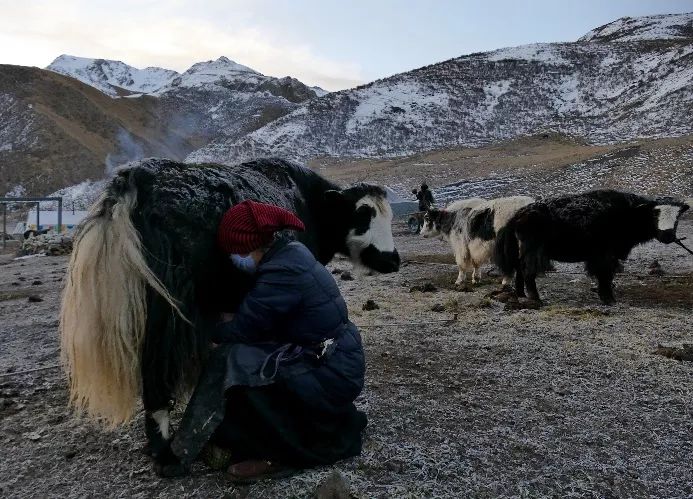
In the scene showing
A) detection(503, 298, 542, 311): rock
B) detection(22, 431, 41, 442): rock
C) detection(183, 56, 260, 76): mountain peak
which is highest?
detection(183, 56, 260, 76): mountain peak

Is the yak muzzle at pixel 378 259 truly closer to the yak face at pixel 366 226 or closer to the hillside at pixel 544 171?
the yak face at pixel 366 226

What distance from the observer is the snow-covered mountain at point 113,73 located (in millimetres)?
155875

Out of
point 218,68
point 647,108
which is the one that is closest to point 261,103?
point 218,68

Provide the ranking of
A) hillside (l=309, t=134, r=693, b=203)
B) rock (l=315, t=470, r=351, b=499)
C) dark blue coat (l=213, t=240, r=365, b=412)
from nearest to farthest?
rock (l=315, t=470, r=351, b=499)
dark blue coat (l=213, t=240, r=365, b=412)
hillside (l=309, t=134, r=693, b=203)

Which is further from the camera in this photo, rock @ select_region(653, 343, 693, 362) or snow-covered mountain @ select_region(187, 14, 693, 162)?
snow-covered mountain @ select_region(187, 14, 693, 162)

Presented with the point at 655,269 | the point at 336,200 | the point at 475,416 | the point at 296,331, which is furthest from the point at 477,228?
the point at 296,331

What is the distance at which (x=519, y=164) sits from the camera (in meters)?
33.9

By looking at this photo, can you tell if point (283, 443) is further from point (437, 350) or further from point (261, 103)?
point (261, 103)

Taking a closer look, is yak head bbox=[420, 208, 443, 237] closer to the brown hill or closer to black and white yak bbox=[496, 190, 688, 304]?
black and white yak bbox=[496, 190, 688, 304]

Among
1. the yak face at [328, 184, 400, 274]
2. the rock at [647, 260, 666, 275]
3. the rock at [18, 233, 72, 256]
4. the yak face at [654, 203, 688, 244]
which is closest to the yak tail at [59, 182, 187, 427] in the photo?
the yak face at [328, 184, 400, 274]

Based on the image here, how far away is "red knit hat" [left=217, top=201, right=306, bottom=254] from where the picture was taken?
276 centimetres

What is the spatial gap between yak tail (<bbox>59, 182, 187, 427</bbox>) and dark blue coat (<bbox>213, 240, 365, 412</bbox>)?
15.6 inches

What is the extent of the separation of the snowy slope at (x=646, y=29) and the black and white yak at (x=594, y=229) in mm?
67470

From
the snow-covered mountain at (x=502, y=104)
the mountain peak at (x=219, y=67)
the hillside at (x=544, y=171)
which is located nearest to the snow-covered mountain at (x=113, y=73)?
the mountain peak at (x=219, y=67)
